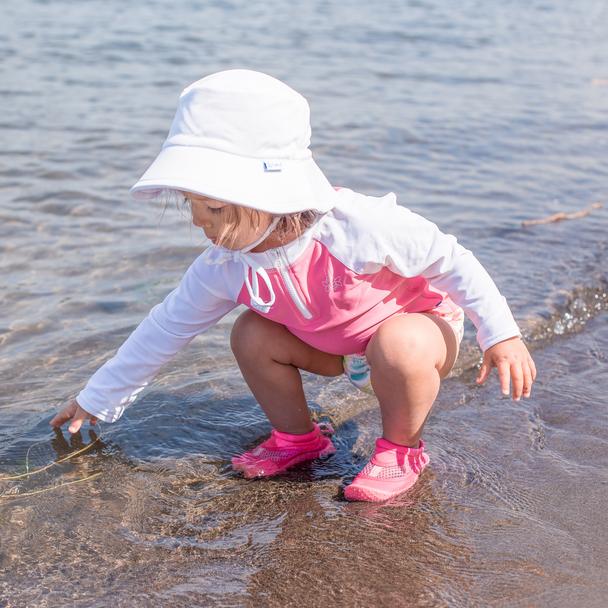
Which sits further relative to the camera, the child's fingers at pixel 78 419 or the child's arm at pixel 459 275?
the child's fingers at pixel 78 419

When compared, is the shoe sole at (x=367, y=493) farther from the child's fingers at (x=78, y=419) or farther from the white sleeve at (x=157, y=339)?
the child's fingers at (x=78, y=419)

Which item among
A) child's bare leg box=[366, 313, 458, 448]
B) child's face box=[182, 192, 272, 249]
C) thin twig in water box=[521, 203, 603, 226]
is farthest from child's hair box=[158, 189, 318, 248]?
thin twig in water box=[521, 203, 603, 226]

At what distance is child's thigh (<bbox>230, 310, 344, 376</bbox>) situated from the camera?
104 inches

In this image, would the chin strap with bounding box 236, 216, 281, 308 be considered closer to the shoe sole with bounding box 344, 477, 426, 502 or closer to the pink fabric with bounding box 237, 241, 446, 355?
the pink fabric with bounding box 237, 241, 446, 355

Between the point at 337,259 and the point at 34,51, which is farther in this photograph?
the point at 34,51

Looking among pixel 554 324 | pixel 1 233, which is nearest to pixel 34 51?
pixel 1 233

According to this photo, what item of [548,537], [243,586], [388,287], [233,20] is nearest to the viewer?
[243,586]

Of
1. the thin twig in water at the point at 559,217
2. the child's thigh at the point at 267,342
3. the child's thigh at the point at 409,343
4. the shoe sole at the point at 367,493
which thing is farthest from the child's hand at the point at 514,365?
the thin twig in water at the point at 559,217

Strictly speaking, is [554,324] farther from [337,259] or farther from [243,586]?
[243,586]

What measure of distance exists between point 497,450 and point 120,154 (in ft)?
14.1

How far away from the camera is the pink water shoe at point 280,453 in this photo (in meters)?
2.72

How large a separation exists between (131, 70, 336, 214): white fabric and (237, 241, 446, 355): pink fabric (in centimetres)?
27

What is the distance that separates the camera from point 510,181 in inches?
242

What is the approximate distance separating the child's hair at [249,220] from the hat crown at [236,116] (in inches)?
6.1
